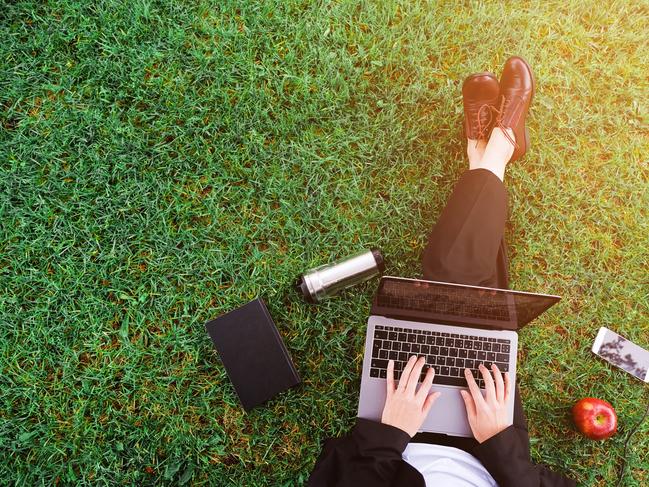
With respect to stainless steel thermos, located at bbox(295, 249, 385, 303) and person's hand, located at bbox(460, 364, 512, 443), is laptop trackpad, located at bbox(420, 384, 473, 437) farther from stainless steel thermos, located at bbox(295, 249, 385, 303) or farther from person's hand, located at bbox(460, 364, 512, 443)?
stainless steel thermos, located at bbox(295, 249, 385, 303)

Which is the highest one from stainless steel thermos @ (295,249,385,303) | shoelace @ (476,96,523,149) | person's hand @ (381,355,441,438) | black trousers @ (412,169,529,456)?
shoelace @ (476,96,523,149)

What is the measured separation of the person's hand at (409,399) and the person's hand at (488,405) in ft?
0.55

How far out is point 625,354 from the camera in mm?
2566

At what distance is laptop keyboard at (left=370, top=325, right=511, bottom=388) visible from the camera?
2.26 meters

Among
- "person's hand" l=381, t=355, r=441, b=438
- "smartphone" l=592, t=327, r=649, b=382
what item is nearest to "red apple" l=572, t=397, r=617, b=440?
"smartphone" l=592, t=327, r=649, b=382

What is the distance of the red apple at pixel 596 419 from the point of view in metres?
2.37

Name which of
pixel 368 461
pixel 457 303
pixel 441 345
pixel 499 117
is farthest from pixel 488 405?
pixel 499 117

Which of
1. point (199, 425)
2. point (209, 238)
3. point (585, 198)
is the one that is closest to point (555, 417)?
point (585, 198)

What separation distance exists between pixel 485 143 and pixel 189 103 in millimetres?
1728

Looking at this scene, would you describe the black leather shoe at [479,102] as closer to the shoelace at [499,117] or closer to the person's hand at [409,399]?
the shoelace at [499,117]

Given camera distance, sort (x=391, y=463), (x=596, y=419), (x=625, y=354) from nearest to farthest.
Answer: (x=391, y=463)
(x=596, y=419)
(x=625, y=354)

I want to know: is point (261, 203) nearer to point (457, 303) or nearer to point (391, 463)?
point (457, 303)

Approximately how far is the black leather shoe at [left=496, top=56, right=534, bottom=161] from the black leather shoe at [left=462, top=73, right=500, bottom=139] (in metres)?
0.06

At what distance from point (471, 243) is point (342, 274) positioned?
678mm
